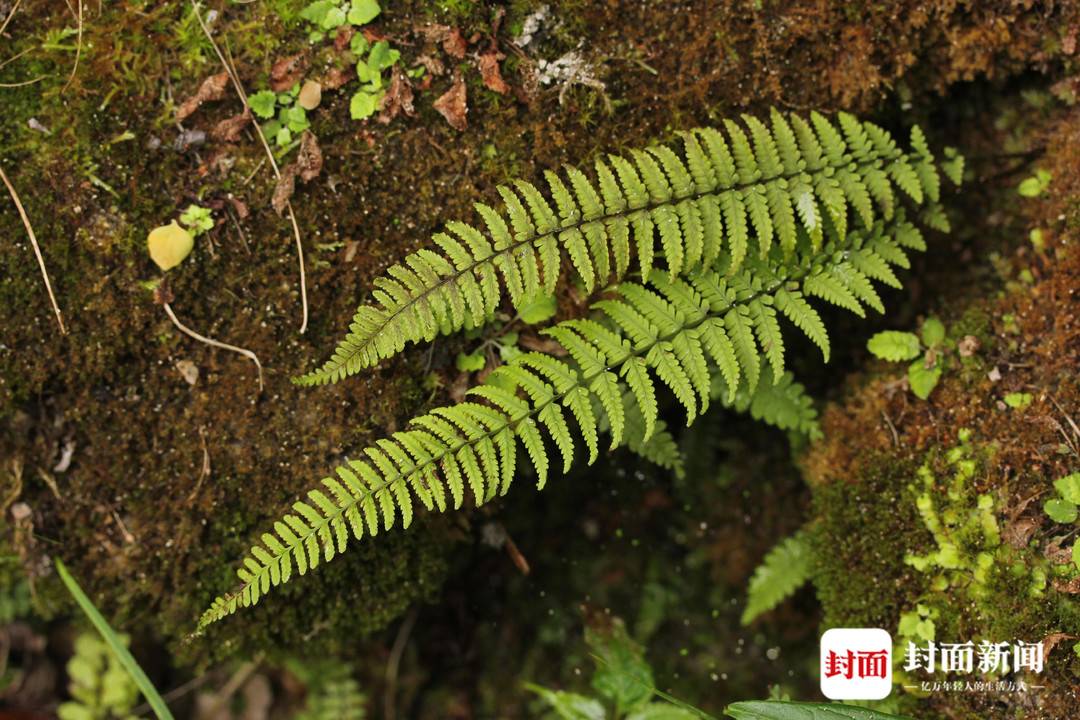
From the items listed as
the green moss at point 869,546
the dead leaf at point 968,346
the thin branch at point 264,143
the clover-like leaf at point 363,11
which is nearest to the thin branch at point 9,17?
the thin branch at point 264,143

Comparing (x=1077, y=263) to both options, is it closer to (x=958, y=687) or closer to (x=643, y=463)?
(x=958, y=687)

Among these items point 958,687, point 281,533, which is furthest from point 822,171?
point 281,533

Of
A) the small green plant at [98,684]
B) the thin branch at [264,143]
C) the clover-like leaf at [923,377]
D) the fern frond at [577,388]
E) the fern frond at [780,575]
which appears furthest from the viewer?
the small green plant at [98,684]

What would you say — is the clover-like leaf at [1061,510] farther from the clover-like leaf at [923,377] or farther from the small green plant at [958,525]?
the clover-like leaf at [923,377]

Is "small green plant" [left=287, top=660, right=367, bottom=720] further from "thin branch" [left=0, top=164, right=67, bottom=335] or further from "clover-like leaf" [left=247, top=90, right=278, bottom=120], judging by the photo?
"clover-like leaf" [left=247, top=90, right=278, bottom=120]

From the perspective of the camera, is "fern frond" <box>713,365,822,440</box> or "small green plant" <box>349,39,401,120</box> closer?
"small green plant" <box>349,39,401,120</box>

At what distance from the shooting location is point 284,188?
11.3ft

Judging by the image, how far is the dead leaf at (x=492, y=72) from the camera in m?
3.45

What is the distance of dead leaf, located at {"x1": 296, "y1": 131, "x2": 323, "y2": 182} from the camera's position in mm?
3453

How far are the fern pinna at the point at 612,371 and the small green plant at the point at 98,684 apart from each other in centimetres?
214

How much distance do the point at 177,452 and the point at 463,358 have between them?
4.30ft

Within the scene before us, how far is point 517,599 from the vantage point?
4734 millimetres

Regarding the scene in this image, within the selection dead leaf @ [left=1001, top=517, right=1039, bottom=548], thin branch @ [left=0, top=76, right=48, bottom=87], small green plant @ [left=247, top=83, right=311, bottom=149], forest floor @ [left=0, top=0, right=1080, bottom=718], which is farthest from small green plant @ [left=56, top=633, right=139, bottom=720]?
dead leaf @ [left=1001, top=517, right=1039, bottom=548]

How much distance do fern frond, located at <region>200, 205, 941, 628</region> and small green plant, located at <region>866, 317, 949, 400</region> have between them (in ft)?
1.33
